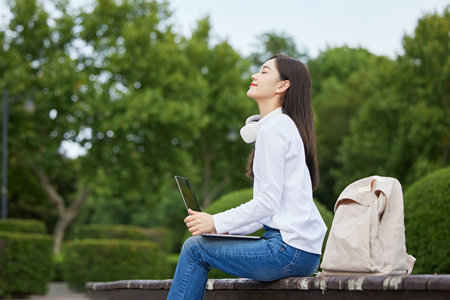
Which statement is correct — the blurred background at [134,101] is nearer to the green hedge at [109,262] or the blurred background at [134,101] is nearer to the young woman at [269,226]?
the green hedge at [109,262]

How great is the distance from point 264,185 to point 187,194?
48 cm

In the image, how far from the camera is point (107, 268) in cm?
1906

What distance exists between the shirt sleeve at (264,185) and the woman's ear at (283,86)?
1.32 feet

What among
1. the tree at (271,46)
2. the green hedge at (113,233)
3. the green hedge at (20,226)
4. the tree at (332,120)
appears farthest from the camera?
the tree at (271,46)

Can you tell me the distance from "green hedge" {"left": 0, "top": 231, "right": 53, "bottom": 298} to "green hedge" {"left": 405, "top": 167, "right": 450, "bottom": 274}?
1088 cm

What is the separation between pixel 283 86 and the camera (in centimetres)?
416

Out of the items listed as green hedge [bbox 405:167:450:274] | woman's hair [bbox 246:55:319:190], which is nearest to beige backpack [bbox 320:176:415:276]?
woman's hair [bbox 246:55:319:190]

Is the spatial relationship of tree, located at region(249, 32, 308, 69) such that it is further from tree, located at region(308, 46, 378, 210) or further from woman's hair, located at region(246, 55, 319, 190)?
woman's hair, located at region(246, 55, 319, 190)

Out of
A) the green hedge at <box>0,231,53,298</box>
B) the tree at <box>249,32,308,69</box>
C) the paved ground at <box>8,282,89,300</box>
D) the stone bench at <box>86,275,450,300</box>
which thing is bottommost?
the paved ground at <box>8,282,89,300</box>

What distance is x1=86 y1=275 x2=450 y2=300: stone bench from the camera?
322 centimetres

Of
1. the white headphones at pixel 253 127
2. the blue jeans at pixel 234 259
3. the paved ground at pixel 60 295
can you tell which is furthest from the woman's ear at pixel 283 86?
the paved ground at pixel 60 295

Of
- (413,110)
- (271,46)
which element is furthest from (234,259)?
(271,46)

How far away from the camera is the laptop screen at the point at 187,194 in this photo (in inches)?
155

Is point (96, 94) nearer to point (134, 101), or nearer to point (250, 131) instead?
point (134, 101)
